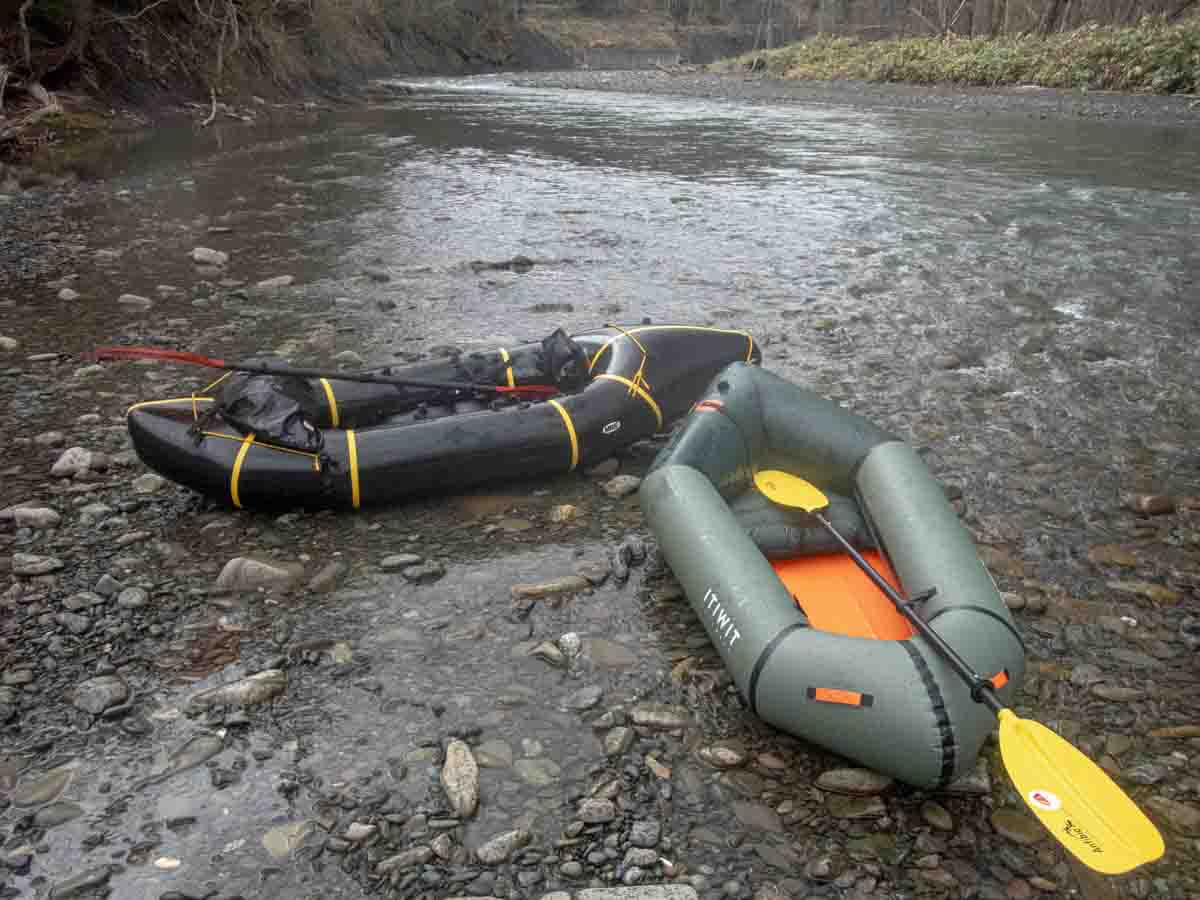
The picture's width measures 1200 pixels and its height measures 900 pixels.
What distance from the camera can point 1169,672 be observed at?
3.77 m

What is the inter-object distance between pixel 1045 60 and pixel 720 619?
98.8 ft

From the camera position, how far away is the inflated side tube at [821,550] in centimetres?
307

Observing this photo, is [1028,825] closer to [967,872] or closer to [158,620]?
[967,872]

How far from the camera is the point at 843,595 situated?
13.1 ft

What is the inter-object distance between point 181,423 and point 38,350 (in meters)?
3.00

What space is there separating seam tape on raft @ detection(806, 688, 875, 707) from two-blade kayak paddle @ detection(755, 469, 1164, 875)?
30cm

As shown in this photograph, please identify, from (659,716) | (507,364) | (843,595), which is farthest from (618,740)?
(507,364)

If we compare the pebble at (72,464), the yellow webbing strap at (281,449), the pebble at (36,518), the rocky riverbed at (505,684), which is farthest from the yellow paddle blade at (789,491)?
the pebble at (72,464)

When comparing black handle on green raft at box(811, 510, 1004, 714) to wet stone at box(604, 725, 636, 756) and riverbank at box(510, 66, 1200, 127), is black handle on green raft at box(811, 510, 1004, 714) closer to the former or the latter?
wet stone at box(604, 725, 636, 756)

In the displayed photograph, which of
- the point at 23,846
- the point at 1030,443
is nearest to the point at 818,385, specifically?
the point at 1030,443

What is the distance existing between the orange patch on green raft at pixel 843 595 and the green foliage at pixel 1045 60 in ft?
81.8

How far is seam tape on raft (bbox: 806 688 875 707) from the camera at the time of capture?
122 inches

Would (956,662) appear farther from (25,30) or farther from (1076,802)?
(25,30)

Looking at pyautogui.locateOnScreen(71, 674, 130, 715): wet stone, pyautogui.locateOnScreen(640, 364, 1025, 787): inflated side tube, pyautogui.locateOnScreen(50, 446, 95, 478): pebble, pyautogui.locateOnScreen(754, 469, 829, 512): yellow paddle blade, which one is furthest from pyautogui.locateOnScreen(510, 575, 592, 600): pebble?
pyautogui.locateOnScreen(50, 446, 95, 478): pebble
